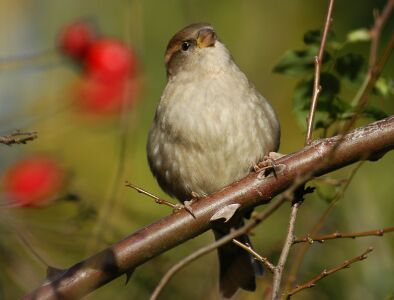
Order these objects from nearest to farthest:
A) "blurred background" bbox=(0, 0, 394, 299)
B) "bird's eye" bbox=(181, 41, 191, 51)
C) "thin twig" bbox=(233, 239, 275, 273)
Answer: "thin twig" bbox=(233, 239, 275, 273) < "blurred background" bbox=(0, 0, 394, 299) < "bird's eye" bbox=(181, 41, 191, 51)

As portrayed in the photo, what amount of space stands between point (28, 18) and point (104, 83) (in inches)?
105

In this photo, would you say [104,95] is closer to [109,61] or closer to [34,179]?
[109,61]

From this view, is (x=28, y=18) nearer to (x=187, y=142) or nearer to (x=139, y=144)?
(x=139, y=144)

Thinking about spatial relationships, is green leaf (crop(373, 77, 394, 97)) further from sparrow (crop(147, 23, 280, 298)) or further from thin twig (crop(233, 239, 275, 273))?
thin twig (crop(233, 239, 275, 273))

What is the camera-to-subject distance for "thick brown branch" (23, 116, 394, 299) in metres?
2.83

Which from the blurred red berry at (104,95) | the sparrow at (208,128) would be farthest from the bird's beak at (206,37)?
the blurred red berry at (104,95)

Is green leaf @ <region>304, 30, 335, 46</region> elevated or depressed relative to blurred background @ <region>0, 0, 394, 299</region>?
elevated

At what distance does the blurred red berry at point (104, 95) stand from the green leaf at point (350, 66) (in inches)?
45.9

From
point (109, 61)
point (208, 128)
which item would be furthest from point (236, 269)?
point (109, 61)

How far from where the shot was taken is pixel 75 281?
9.46 feet

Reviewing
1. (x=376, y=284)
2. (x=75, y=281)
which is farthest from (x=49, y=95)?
(x=75, y=281)

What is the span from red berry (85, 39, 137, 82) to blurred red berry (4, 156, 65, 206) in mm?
546

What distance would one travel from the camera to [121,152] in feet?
11.5

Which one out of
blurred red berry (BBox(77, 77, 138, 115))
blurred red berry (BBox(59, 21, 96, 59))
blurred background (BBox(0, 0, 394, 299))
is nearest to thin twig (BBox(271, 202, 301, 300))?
blurred background (BBox(0, 0, 394, 299))
